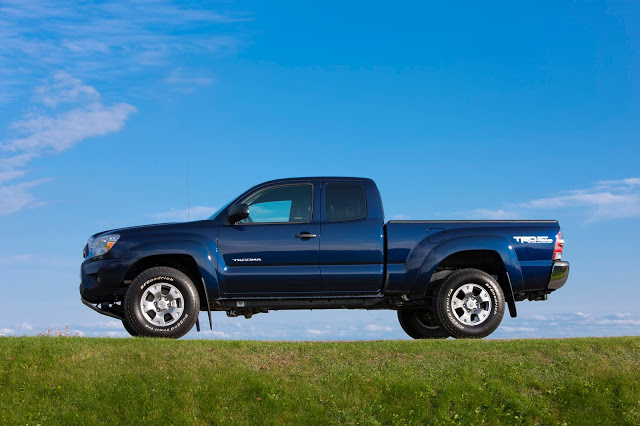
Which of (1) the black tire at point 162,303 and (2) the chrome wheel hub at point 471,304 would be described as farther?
(2) the chrome wheel hub at point 471,304

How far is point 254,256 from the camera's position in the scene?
1122 cm

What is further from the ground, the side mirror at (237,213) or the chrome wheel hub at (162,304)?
the side mirror at (237,213)

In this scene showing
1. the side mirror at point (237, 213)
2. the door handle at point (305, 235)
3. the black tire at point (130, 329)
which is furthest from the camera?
the black tire at point (130, 329)

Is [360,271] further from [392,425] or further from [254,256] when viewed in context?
[392,425]

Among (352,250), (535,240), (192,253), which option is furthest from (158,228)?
(535,240)

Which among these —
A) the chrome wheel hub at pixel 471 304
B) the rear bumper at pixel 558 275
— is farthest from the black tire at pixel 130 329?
the rear bumper at pixel 558 275

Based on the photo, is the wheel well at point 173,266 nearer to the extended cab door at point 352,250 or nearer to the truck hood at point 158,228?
the truck hood at point 158,228

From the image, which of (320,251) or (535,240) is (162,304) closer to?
(320,251)

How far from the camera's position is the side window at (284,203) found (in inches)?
454

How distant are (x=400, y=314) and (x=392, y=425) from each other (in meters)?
4.99

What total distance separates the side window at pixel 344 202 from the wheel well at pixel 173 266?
2330 mm

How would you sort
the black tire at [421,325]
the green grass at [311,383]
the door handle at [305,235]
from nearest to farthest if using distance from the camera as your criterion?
the green grass at [311,383], the door handle at [305,235], the black tire at [421,325]

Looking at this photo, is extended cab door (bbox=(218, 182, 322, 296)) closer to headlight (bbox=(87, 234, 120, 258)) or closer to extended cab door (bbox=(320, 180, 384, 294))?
extended cab door (bbox=(320, 180, 384, 294))

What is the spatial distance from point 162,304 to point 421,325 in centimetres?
491
